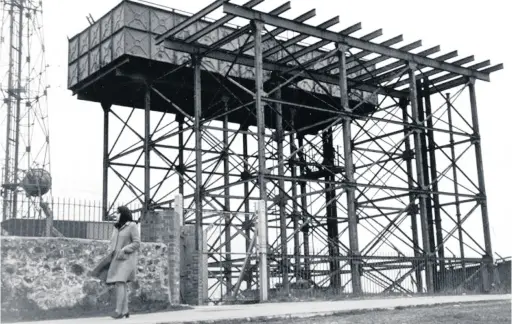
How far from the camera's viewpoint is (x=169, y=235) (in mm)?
14719

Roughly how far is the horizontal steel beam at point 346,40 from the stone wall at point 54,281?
10248 mm

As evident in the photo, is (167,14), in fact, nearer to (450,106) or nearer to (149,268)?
(450,106)

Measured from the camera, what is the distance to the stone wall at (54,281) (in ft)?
37.8

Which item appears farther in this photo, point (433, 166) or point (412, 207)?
point (433, 166)

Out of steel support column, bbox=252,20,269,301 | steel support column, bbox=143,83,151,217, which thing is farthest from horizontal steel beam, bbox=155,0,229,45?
steel support column, bbox=143,83,151,217

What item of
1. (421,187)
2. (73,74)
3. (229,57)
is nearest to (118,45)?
(73,74)

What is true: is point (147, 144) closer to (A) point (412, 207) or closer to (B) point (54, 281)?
(A) point (412, 207)

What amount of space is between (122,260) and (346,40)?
1525 cm

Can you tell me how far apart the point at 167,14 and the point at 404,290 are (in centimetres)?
1310

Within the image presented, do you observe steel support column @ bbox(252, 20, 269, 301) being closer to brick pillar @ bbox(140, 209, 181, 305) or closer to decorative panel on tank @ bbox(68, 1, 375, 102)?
decorative panel on tank @ bbox(68, 1, 375, 102)

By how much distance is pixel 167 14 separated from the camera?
26.8 metres

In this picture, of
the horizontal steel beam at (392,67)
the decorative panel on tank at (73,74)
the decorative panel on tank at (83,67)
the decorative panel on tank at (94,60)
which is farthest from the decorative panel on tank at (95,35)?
the horizontal steel beam at (392,67)

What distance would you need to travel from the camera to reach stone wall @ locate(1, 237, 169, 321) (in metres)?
11.5

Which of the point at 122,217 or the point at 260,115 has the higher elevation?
the point at 260,115
